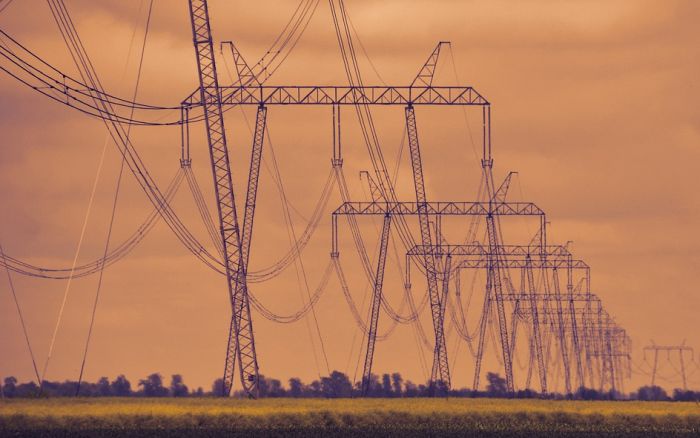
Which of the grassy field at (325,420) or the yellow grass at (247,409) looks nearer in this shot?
the grassy field at (325,420)

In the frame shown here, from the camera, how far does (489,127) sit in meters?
96.5

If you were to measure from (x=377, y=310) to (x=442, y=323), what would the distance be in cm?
660

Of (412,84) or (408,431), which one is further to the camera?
(412,84)

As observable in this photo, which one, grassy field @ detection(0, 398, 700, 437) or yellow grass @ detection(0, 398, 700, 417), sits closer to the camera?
grassy field @ detection(0, 398, 700, 437)

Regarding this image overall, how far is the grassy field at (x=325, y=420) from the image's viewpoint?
64.5 meters

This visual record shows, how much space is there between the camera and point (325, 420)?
7031 centimetres

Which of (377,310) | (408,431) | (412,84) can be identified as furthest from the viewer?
(377,310)

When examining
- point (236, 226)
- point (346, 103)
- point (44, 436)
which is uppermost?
point (346, 103)

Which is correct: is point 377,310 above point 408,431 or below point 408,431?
above

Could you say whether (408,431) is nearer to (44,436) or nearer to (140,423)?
(140,423)

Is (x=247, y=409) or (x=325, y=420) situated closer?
(x=325, y=420)

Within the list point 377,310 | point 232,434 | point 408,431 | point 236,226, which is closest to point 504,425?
point 408,431

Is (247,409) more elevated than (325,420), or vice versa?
(247,409)

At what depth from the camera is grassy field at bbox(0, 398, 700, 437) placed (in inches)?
2539
